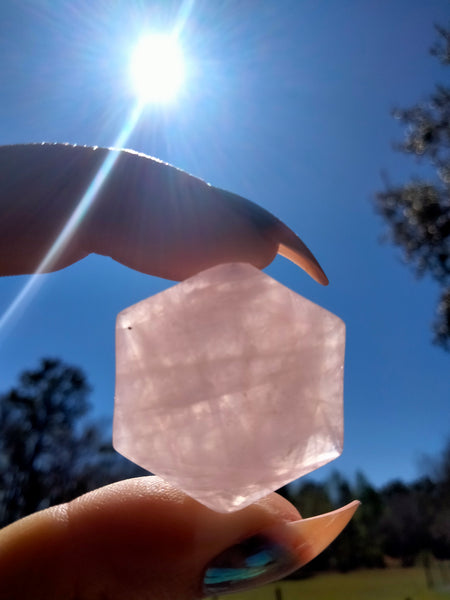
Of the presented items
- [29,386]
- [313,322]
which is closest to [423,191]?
[313,322]

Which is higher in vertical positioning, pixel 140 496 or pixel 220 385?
pixel 220 385

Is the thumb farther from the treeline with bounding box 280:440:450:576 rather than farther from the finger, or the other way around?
the treeline with bounding box 280:440:450:576

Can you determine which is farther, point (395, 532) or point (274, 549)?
point (395, 532)

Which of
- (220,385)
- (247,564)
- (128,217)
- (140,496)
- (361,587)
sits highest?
(128,217)

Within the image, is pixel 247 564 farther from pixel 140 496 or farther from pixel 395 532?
pixel 395 532

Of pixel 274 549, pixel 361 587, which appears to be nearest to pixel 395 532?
pixel 361 587

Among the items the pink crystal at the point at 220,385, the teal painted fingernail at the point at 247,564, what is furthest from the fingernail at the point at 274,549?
the pink crystal at the point at 220,385
